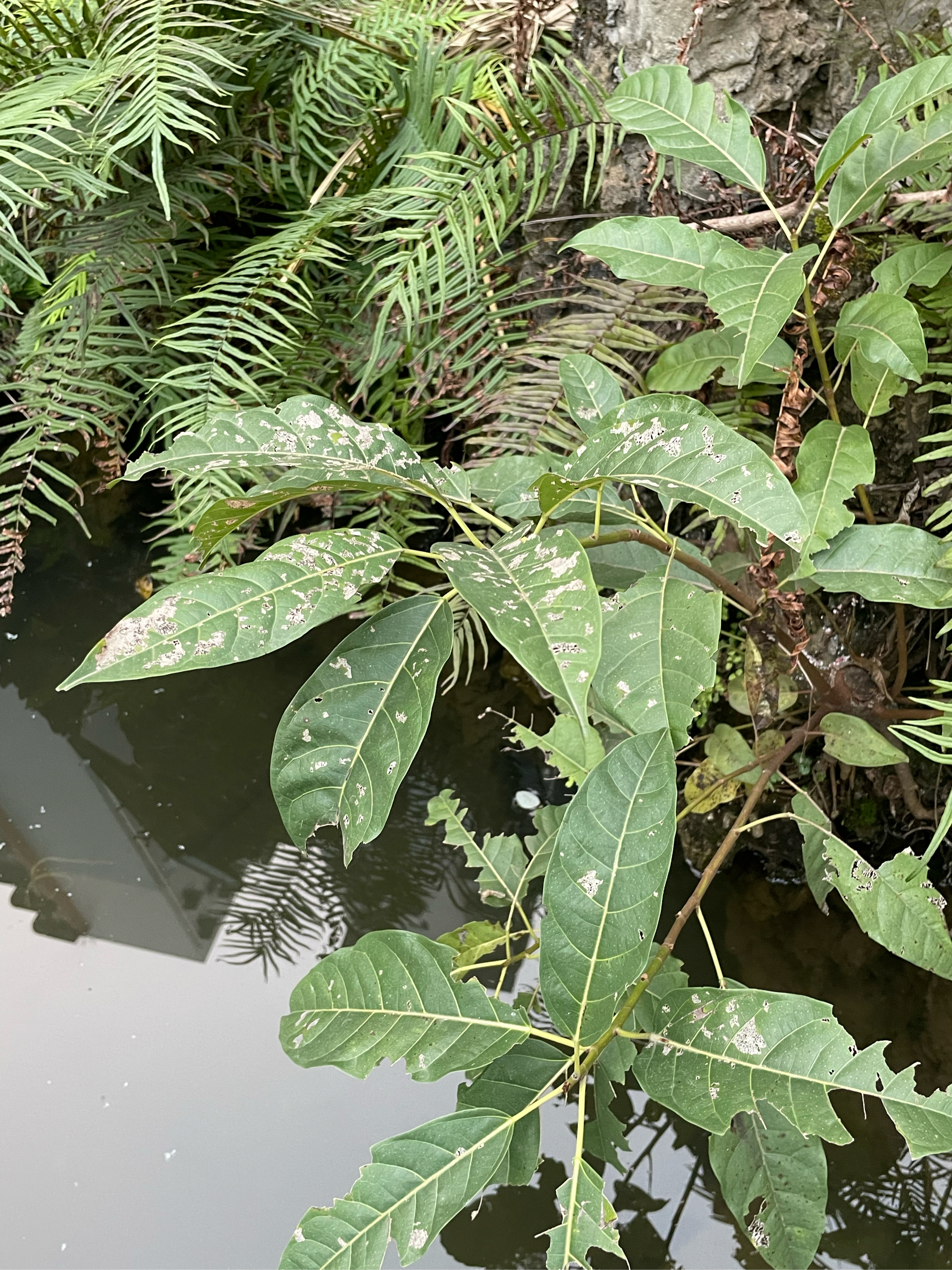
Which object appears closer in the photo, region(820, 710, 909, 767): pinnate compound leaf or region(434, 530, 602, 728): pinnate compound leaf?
region(434, 530, 602, 728): pinnate compound leaf

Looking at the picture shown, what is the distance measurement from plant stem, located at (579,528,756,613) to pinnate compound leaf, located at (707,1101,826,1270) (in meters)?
0.49

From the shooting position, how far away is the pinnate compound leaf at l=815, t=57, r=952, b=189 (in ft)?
2.91

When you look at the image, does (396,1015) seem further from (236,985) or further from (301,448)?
(236,985)

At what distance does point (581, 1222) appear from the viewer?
2.20 ft

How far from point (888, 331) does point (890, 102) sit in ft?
0.73

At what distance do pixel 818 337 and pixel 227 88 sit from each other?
1.29 metres

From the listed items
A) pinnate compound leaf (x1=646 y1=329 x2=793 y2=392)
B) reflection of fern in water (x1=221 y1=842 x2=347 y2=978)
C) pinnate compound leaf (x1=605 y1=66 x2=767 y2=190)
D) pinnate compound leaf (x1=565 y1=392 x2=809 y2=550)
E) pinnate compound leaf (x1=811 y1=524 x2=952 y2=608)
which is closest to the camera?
pinnate compound leaf (x1=565 y1=392 x2=809 y2=550)

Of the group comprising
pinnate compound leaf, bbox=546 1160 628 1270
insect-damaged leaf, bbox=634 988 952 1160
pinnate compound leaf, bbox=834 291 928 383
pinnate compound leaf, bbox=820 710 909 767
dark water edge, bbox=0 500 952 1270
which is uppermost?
pinnate compound leaf, bbox=834 291 928 383

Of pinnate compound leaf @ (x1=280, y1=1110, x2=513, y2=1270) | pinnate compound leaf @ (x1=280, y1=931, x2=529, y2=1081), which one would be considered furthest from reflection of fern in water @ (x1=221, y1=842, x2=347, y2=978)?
pinnate compound leaf @ (x1=280, y1=1110, x2=513, y2=1270)

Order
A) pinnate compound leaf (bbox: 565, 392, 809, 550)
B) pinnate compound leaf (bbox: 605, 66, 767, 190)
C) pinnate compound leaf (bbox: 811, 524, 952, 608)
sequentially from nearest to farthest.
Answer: pinnate compound leaf (bbox: 565, 392, 809, 550) < pinnate compound leaf (bbox: 811, 524, 952, 608) < pinnate compound leaf (bbox: 605, 66, 767, 190)

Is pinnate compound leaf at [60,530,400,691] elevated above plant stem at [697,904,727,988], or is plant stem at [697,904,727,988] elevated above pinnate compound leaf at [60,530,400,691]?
pinnate compound leaf at [60,530,400,691]

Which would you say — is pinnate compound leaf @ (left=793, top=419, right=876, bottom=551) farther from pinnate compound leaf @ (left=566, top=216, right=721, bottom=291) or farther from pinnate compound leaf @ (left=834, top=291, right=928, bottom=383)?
pinnate compound leaf @ (left=566, top=216, right=721, bottom=291)

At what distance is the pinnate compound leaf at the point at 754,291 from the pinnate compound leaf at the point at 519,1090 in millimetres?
625

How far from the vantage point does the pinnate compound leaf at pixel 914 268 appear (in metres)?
1.03
